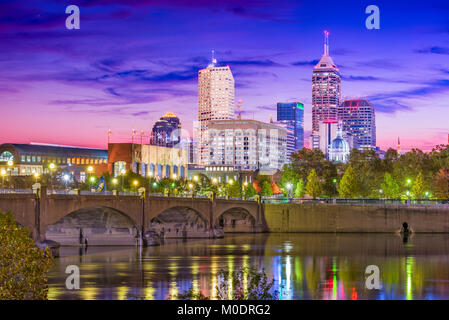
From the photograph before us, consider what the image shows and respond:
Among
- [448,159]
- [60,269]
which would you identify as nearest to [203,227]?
[60,269]

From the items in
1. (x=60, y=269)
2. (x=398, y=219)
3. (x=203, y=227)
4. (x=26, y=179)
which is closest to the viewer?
(x=60, y=269)

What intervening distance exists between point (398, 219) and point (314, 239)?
84.6 feet

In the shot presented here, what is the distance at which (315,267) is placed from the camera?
81688 millimetres

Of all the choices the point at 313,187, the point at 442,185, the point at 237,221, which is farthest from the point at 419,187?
the point at 237,221

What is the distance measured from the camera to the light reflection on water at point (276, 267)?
198 ft

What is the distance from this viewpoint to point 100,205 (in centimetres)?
9512

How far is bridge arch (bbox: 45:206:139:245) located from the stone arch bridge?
1.87 metres

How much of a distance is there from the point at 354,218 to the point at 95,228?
2421 inches

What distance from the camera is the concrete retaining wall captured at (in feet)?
472

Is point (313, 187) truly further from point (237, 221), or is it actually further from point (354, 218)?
point (237, 221)

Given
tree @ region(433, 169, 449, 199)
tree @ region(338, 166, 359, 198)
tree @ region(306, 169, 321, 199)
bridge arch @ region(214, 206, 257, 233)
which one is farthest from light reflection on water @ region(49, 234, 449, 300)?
tree @ region(306, 169, 321, 199)

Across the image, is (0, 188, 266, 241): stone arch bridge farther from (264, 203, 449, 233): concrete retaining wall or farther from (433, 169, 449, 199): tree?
(433, 169, 449, 199): tree
